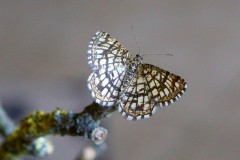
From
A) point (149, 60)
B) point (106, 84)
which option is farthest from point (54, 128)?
point (149, 60)

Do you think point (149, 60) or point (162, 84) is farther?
point (149, 60)

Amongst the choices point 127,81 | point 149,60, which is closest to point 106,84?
point 127,81

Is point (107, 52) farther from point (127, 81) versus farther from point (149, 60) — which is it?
point (149, 60)

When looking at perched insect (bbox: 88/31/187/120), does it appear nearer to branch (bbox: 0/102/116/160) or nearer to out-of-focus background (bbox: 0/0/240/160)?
branch (bbox: 0/102/116/160)

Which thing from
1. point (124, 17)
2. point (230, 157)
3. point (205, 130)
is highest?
point (124, 17)

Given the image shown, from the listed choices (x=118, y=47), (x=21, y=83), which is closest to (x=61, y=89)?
(x=21, y=83)

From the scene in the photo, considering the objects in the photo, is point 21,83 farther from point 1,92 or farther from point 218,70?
point 218,70
